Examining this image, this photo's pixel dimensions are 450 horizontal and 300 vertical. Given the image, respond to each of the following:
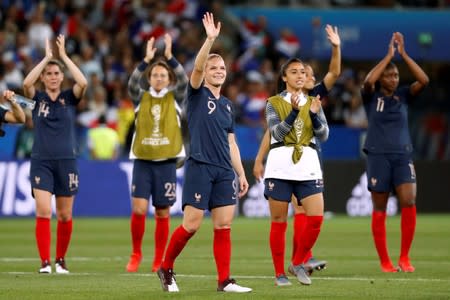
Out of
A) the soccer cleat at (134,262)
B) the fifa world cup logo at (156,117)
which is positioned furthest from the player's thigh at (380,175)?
the soccer cleat at (134,262)

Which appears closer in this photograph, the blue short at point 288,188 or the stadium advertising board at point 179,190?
the blue short at point 288,188

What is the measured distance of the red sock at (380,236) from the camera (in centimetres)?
1630

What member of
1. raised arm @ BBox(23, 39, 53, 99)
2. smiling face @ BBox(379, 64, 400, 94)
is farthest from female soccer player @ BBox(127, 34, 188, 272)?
smiling face @ BBox(379, 64, 400, 94)

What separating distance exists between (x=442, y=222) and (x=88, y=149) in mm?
7963

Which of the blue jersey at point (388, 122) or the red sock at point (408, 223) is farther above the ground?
the blue jersey at point (388, 122)

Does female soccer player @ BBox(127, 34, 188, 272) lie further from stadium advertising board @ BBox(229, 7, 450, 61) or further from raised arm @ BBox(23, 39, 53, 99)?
stadium advertising board @ BBox(229, 7, 450, 61)

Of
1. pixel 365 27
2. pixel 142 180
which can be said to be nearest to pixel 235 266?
pixel 142 180

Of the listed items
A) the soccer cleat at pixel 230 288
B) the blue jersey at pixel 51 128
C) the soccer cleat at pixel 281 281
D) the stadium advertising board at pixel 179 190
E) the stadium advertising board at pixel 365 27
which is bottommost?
the stadium advertising board at pixel 179 190

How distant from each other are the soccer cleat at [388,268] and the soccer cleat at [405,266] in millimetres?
75

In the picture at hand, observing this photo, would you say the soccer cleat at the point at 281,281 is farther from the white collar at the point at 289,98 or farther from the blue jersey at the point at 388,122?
the blue jersey at the point at 388,122

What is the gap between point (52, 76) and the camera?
1638 centimetres

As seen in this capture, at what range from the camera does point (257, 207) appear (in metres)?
28.4

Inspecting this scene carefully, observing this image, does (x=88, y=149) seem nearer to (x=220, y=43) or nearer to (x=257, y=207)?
(x=257, y=207)

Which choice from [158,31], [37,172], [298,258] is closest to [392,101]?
[298,258]
